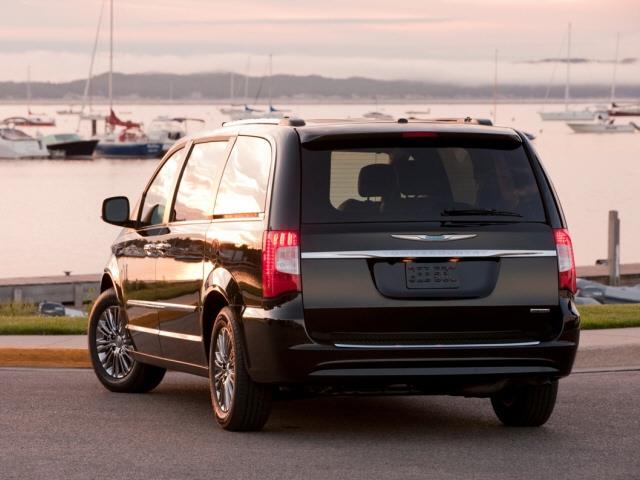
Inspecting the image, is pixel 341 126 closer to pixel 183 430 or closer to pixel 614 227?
pixel 183 430

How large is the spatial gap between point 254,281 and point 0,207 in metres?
97.7

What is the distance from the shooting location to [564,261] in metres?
9.46

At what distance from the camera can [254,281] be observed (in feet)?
30.5

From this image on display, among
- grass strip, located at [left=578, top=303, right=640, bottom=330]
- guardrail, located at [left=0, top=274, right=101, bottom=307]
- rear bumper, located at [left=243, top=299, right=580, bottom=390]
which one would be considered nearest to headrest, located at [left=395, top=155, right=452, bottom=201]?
rear bumper, located at [left=243, top=299, right=580, bottom=390]

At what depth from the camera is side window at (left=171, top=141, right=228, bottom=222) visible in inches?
408

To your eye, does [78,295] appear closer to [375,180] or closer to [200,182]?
[200,182]

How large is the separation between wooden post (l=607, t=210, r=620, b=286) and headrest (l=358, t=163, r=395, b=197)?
981 inches

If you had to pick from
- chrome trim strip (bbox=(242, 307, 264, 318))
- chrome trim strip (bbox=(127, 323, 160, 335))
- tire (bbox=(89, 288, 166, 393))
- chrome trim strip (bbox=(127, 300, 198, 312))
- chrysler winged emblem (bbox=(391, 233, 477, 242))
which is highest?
chrysler winged emblem (bbox=(391, 233, 477, 242))

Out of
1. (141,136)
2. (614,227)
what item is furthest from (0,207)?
(614,227)

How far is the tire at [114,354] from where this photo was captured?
1179 cm

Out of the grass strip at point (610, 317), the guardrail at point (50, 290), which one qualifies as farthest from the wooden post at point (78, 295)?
the grass strip at point (610, 317)

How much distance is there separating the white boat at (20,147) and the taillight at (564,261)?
13661 centimetres

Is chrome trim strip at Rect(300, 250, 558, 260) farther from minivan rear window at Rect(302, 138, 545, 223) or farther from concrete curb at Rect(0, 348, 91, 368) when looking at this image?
concrete curb at Rect(0, 348, 91, 368)

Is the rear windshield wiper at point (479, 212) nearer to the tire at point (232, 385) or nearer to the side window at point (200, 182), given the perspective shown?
the tire at point (232, 385)
